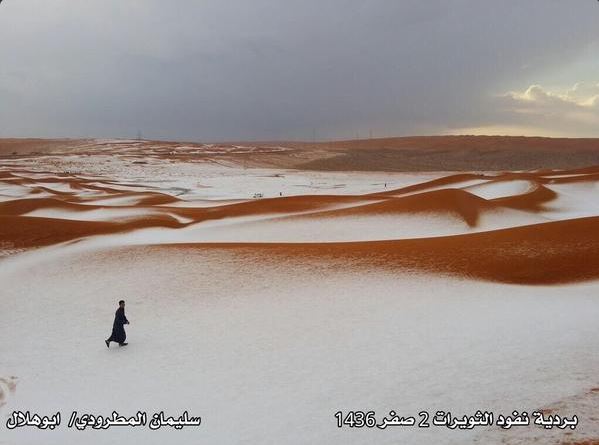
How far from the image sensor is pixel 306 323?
625 inches

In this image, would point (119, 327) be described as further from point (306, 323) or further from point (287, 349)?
point (306, 323)

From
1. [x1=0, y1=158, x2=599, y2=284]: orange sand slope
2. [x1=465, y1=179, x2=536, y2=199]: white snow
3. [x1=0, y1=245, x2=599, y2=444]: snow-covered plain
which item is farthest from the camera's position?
[x1=465, y1=179, x2=536, y2=199]: white snow

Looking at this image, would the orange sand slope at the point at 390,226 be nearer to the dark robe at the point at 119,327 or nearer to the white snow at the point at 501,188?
the white snow at the point at 501,188

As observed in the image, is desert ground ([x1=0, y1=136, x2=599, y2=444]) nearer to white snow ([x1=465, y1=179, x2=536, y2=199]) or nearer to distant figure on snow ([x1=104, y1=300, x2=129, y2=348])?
distant figure on snow ([x1=104, y1=300, x2=129, y2=348])

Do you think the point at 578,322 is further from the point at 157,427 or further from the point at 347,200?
the point at 347,200

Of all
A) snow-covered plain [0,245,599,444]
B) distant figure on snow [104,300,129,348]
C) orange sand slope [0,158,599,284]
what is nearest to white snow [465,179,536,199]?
orange sand slope [0,158,599,284]

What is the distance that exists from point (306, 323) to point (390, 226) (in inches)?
699

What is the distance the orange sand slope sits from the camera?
21516 mm

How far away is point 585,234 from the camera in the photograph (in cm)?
2397

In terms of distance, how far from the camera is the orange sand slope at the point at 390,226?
21516 millimetres

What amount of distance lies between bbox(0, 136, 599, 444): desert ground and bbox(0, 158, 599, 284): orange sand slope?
0.59 ft

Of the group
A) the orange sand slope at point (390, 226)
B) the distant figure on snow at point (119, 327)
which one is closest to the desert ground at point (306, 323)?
the orange sand slope at point (390, 226)

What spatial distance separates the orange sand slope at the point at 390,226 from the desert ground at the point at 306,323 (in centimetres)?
18

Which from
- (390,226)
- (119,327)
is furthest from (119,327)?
(390,226)
